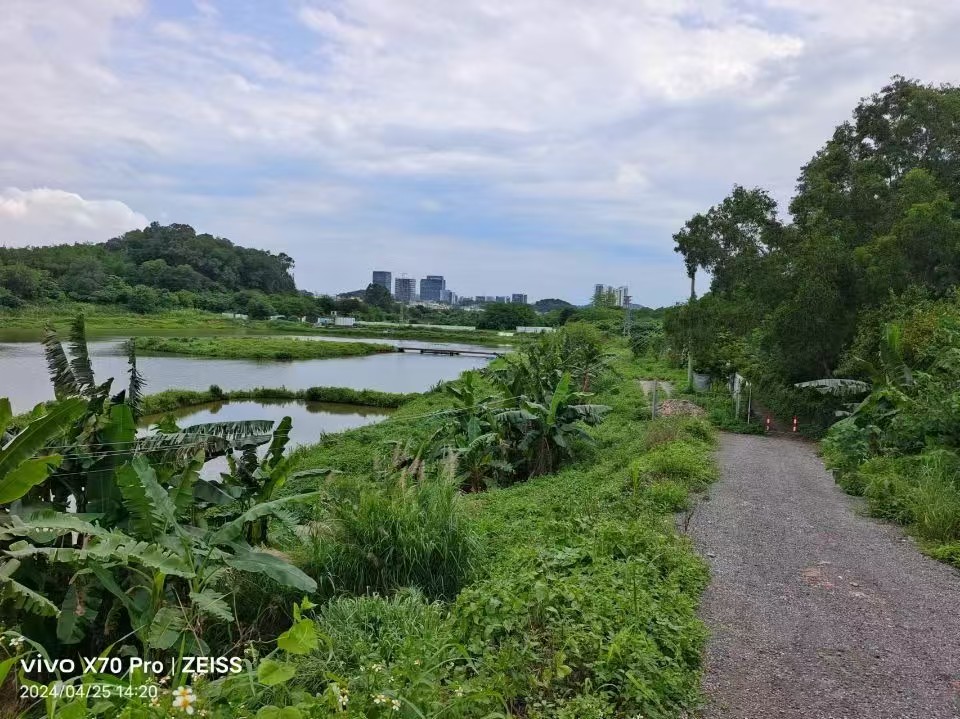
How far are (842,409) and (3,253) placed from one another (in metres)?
83.9

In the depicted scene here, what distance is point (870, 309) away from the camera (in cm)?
1203

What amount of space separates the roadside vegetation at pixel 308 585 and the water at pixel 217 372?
57.1 feet

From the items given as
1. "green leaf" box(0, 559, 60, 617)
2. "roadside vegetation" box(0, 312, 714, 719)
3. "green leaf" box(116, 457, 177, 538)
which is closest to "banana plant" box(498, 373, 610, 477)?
"roadside vegetation" box(0, 312, 714, 719)

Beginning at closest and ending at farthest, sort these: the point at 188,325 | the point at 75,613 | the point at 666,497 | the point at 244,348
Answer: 1. the point at 75,613
2. the point at 666,497
3. the point at 244,348
4. the point at 188,325

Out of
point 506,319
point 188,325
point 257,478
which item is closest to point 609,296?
point 506,319

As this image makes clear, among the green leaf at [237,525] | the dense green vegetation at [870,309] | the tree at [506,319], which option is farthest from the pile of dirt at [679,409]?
the tree at [506,319]

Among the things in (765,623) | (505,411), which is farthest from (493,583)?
(505,411)

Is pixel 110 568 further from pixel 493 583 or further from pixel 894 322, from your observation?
pixel 894 322

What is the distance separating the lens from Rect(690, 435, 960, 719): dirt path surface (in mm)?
3502

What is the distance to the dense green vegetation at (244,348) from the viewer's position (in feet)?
124

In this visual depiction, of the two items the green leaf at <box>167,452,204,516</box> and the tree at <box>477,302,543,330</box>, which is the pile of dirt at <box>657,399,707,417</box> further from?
the tree at <box>477,302,543,330</box>

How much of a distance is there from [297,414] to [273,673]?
69.4ft

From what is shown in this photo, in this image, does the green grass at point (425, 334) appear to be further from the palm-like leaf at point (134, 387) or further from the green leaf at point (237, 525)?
the green leaf at point (237, 525)

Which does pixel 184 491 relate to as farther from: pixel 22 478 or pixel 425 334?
pixel 425 334
